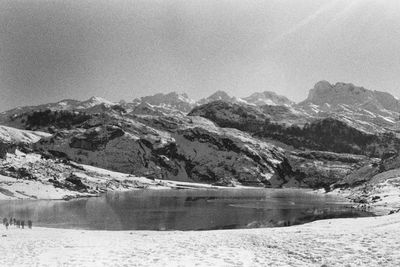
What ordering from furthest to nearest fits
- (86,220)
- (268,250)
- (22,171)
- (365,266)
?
(22,171), (86,220), (268,250), (365,266)

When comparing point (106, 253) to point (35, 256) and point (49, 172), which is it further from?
point (49, 172)

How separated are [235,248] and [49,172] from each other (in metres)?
167

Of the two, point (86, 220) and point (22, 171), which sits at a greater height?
point (22, 171)

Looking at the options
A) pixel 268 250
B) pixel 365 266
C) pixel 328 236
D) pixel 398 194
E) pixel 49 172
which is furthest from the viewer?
pixel 49 172

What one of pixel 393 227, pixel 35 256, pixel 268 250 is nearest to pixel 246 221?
pixel 393 227

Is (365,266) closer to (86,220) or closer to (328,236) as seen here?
(328,236)

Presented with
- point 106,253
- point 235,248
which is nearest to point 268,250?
point 235,248

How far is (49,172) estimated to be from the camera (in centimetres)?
18112

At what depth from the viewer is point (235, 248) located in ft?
101

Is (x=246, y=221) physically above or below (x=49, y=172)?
below

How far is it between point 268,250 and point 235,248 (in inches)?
102

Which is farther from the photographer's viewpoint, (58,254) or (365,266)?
(58,254)

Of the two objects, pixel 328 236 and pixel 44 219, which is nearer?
pixel 328 236

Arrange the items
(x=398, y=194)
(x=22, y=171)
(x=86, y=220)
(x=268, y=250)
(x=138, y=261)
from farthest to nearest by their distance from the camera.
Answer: (x=22, y=171)
(x=398, y=194)
(x=86, y=220)
(x=268, y=250)
(x=138, y=261)
